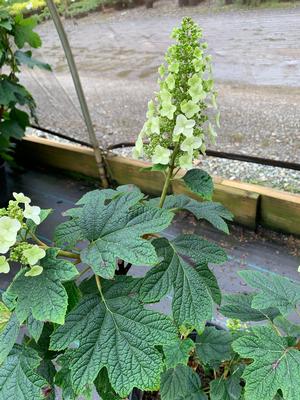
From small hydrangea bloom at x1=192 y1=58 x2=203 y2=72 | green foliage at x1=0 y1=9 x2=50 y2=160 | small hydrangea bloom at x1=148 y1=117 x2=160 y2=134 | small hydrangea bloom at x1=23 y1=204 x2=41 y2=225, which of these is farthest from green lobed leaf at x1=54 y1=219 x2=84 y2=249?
green foliage at x1=0 y1=9 x2=50 y2=160

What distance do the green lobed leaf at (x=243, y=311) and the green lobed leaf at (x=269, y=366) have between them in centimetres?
13

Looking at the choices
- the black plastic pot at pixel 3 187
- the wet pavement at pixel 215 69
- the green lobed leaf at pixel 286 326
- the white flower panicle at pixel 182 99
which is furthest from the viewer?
the black plastic pot at pixel 3 187

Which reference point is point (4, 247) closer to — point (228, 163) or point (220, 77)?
point (220, 77)

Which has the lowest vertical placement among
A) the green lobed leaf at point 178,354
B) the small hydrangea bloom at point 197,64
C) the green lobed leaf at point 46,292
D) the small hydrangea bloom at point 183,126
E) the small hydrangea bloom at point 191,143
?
the green lobed leaf at point 178,354

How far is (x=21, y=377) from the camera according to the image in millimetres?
590

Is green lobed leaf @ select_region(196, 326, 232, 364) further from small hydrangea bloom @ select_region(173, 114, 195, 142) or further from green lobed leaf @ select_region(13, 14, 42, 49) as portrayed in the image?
green lobed leaf @ select_region(13, 14, 42, 49)

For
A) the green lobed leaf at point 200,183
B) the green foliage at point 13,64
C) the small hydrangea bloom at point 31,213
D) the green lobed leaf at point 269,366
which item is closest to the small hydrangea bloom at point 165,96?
the green lobed leaf at point 200,183

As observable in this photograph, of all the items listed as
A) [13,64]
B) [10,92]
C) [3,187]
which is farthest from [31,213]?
[3,187]

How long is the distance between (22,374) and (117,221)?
0.90 ft

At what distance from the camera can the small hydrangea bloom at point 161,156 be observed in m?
0.64

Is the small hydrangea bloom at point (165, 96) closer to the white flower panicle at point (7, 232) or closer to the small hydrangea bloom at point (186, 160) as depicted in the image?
the small hydrangea bloom at point (186, 160)

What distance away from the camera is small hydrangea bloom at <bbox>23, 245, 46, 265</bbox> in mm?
525

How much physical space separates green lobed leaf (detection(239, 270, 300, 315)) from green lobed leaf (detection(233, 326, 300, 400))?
1.6 inches

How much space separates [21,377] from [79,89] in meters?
1.21
